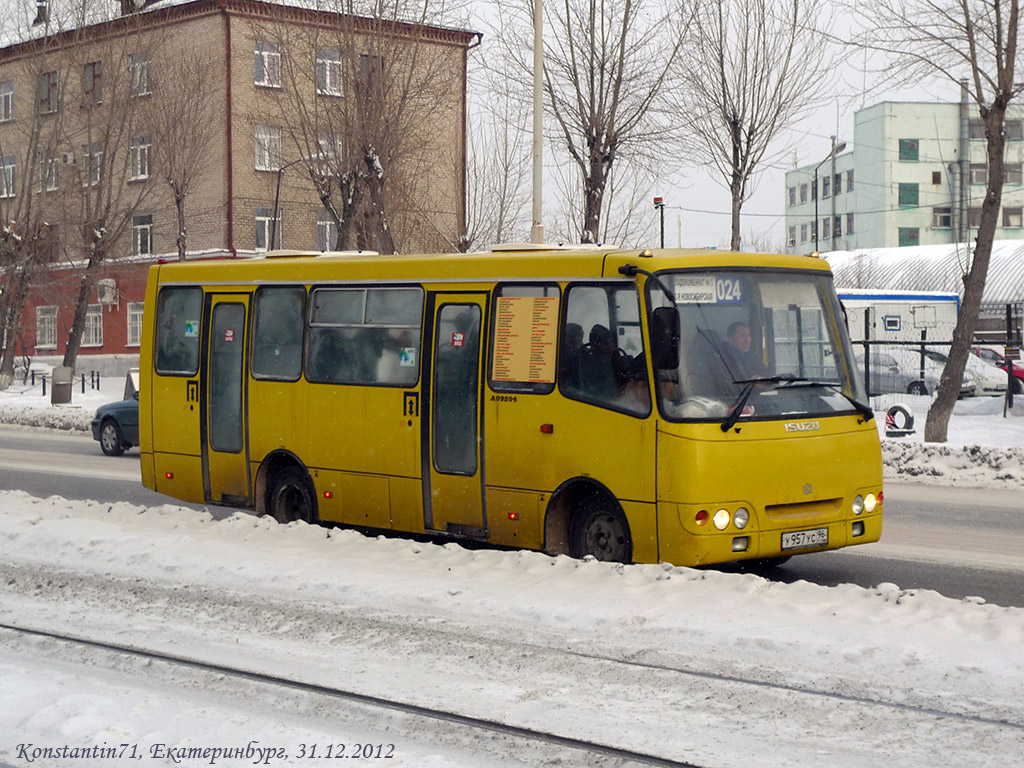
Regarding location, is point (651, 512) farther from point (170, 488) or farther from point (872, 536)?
point (170, 488)

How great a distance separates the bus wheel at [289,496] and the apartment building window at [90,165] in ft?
107

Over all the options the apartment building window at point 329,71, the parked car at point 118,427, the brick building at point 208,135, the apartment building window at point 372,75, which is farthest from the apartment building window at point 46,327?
the parked car at point 118,427

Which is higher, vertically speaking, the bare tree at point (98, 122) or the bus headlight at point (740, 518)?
the bare tree at point (98, 122)

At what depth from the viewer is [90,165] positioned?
1709 inches

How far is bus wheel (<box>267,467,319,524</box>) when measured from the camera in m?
12.3

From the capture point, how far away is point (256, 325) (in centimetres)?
1268

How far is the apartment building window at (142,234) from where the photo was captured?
5428 cm

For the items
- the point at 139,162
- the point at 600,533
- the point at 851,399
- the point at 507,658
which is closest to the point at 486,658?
the point at 507,658

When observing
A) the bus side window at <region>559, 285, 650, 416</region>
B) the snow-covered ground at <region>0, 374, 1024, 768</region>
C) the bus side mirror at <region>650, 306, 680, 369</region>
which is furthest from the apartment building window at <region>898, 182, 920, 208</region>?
the bus side mirror at <region>650, 306, 680, 369</region>

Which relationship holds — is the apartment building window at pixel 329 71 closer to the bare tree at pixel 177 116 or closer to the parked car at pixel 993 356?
the bare tree at pixel 177 116

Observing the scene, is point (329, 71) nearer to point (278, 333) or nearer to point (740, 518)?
point (278, 333)

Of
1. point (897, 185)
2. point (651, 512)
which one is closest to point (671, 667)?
point (651, 512)

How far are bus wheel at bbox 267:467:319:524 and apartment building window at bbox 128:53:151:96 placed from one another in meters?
33.7

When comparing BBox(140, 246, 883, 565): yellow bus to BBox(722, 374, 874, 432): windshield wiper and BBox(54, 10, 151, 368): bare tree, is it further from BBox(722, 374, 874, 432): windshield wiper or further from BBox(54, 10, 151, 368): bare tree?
BBox(54, 10, 151, 368): bare tree
